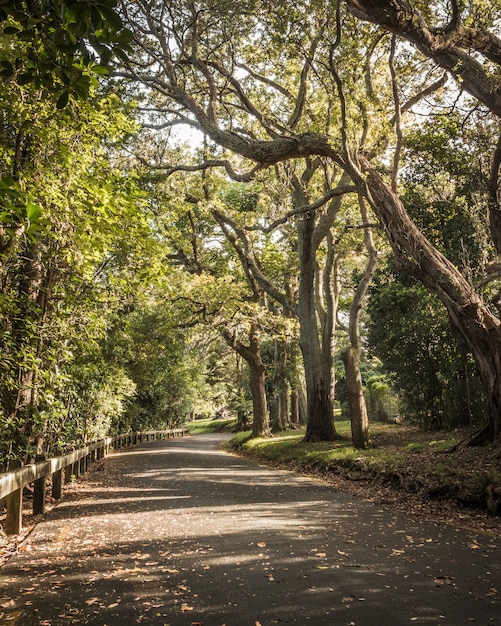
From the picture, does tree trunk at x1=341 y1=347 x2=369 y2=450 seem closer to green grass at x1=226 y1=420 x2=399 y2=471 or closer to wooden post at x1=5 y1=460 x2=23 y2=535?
green grass at x1=226 y1=420 x2=399 y2=471

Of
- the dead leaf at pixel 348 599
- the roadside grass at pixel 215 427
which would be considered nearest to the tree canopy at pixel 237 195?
the dead leaf at pixel 348 599

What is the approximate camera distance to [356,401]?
14336 mm

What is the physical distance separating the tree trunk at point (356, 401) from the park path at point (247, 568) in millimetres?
5550

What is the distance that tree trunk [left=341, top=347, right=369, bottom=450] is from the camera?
46.5 feet

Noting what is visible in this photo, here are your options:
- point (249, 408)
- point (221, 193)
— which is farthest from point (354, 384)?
point (249, 408)

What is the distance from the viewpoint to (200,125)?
1355 cm

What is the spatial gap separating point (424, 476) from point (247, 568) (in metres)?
5.76

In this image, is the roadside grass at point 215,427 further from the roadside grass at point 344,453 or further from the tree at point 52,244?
the tree at point 52,244

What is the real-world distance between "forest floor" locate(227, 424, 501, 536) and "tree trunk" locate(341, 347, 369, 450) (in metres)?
0.38

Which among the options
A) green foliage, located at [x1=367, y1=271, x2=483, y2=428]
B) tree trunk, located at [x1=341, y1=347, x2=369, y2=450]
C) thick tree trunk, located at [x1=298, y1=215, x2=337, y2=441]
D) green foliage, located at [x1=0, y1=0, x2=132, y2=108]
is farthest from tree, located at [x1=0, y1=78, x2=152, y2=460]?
green foliage, located at [x1=367, y1=271, x2=483, y2=428]

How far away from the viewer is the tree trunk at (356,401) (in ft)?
46.5

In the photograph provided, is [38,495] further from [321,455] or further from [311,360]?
[311,360]

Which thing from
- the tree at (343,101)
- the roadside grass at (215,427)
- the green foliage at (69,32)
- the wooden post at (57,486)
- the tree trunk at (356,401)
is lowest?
the roadside grass at (215,427)

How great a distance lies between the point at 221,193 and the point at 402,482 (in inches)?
643
